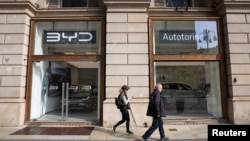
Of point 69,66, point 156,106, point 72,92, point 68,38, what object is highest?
point 68,38

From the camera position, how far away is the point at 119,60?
10.2 meters

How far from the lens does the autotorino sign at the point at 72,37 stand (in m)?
10.9

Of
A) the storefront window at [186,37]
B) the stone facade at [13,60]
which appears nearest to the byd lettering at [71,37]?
the stone facade at [13,60]

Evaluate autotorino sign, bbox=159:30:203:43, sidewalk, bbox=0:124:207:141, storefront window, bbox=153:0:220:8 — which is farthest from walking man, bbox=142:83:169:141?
storefront window, bbox=153:0:220:8

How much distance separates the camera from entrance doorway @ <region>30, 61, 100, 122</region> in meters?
10.7

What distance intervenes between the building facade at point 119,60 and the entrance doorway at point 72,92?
44 millimetres

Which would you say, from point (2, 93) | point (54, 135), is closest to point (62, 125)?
point (54, 135)

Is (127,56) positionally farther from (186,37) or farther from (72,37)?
(186,37)

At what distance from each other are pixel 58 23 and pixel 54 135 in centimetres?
508

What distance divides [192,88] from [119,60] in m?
3.60

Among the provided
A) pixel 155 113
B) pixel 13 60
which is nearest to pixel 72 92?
pixel 13 60

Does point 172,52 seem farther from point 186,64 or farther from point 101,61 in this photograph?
point 101,61

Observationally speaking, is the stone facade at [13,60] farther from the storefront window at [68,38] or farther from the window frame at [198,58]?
the window frame at [198,58]

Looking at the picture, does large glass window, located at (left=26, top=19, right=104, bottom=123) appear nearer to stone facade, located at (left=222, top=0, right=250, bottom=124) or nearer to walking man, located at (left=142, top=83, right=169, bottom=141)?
walking man, located at (left=142, top=83, right=169, bottom=141)
